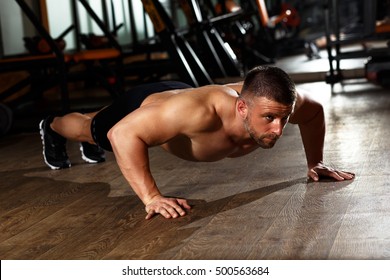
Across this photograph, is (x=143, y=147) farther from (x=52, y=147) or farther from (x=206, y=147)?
(x=52, y=147)

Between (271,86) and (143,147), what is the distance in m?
0.49

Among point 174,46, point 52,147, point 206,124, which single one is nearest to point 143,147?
point 206,124

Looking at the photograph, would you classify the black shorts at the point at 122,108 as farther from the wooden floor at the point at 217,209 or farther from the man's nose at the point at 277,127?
the man's nose at the point at 277,127

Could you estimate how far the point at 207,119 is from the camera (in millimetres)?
2451

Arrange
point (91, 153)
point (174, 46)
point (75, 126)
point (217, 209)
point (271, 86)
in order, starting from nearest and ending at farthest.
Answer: point (271, 86)
point (217, 209)
point (75, 126)
point (91, 153)
point (174, 46)

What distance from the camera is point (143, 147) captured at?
2434 millimetres

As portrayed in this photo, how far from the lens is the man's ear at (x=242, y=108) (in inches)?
92.4

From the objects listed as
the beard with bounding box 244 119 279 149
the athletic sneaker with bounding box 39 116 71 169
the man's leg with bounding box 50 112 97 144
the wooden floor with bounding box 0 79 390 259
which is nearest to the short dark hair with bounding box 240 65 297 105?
the beard with bounding box 244 119 279 149

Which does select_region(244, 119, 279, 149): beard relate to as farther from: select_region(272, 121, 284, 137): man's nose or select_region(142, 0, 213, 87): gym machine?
select_region(142, 0, 213, 87): gym machine

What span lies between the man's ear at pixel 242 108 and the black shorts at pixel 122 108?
0.52 m

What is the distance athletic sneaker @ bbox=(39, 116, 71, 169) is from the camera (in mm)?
3475

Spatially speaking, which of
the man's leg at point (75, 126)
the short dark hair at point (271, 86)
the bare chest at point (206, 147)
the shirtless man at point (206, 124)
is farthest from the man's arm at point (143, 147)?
the man's leg at point (75, 126)

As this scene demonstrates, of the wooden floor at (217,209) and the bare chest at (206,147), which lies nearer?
the wooden floor at (217,209)
